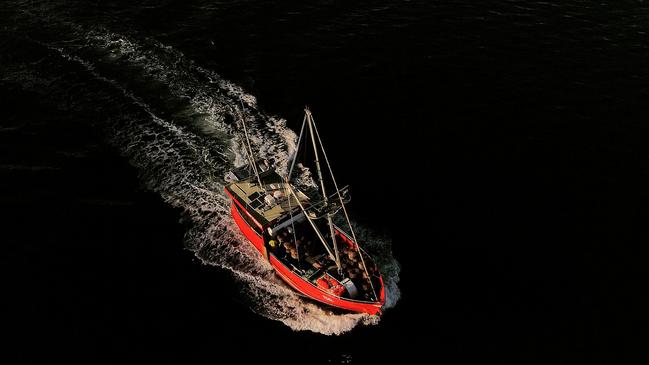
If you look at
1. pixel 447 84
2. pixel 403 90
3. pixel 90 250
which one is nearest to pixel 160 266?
pixel 90 250

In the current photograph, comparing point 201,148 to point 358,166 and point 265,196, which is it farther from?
point 358,166

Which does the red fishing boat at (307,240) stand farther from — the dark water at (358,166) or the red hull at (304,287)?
the dark water at (358,166)

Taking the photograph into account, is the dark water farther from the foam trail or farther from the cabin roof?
the cabin roof

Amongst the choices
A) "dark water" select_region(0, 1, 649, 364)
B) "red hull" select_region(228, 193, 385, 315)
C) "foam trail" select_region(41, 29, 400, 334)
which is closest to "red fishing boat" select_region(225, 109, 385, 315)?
"red hull" select_region(228, 193, 385, 315)

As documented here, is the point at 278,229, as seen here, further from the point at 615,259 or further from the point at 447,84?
the point at 447,84

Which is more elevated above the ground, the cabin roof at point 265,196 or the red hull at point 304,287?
the cabin roof at point 265,196

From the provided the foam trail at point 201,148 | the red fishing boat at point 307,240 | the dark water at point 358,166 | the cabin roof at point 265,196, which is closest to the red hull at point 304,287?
the red fishing boat at point 307,240
